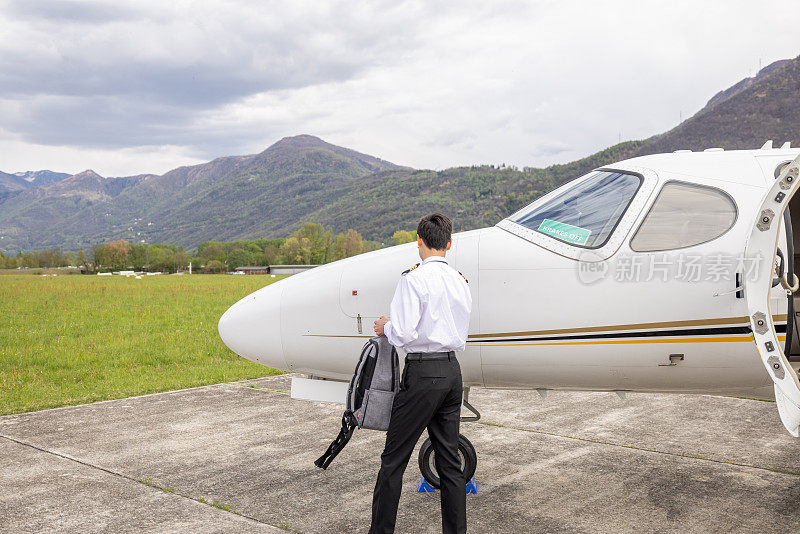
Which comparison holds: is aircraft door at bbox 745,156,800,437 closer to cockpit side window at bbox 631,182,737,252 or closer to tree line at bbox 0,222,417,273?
cockpit side window at bbox 631,182,737,252

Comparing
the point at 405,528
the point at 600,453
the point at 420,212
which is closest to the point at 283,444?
the point at 405,528

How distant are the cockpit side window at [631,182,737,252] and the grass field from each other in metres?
7.75

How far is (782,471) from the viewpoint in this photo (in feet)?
19.1

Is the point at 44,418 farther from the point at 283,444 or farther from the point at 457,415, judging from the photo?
the point at 457,415

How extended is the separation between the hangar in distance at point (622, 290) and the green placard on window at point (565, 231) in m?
0.01

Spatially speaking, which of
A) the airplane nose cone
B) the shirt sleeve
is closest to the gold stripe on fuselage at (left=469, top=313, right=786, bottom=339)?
the shirt sleeve

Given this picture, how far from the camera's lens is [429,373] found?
3748 mm

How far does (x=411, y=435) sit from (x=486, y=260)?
4.87 ft

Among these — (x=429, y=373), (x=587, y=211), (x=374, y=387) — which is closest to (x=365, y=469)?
(x=374, y=387)

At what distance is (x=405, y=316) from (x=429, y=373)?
368 mm

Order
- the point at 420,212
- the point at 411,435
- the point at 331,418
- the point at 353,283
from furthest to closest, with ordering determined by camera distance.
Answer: the point at 420,212 → the point at 331,418 → the point at 353,283 → the point at 411,435

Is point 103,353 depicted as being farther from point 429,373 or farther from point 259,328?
point 429,373

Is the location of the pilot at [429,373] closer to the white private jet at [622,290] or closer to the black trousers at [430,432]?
the black trousers at [430,432]

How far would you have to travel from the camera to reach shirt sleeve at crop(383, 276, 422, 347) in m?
3.66
